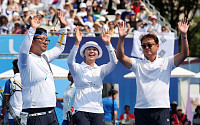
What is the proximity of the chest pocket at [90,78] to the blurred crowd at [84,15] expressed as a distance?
846 cm

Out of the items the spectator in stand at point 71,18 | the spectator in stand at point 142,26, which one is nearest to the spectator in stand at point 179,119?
the spectator in stand at point 142,26

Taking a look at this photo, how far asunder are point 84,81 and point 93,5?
1260cm

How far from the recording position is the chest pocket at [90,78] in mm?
7090

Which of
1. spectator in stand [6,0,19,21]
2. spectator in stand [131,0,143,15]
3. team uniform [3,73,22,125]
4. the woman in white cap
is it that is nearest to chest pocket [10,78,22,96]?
team uniform [3,73,22,125]

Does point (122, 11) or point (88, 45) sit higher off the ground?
point (122, 11)

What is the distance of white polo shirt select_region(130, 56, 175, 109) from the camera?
20.3 feet

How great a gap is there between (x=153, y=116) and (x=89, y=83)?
140 cm

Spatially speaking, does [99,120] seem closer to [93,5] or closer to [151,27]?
[151,27]

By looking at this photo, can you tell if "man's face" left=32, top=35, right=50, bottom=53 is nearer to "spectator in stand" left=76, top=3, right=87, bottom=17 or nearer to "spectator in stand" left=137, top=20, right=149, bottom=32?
"spectator in stand" left=137, top=20, right=149, bottom=32

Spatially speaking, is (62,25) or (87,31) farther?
(87,31)

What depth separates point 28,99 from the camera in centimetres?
610

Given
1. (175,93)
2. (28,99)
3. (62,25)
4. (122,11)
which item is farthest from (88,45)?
(122,11)

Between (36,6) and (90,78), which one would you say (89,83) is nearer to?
(90,78)

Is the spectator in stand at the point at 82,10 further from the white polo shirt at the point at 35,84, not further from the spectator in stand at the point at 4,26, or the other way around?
the white polo shirt at the point at 35,84
